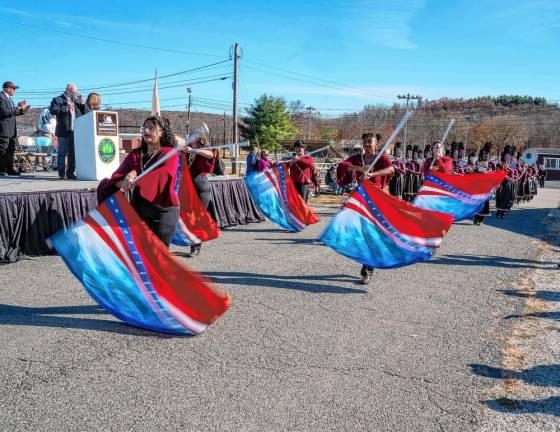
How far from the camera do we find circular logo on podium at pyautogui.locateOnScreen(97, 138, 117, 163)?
10422 millimetres

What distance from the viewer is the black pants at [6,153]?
10812 millimetres

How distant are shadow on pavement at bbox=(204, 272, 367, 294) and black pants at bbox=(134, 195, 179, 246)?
141 cm

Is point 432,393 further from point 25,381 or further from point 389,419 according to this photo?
point 25,381

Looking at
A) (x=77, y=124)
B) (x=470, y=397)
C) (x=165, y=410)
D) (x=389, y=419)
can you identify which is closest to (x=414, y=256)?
(x=470, y=397)

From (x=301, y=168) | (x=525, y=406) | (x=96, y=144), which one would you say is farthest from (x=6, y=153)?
(x=525, y=406)

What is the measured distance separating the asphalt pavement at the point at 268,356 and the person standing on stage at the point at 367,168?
119 cm

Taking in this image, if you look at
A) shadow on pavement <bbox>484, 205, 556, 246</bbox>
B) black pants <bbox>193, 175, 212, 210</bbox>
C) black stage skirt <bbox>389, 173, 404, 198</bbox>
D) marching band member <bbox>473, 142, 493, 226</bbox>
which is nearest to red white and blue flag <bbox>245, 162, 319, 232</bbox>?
black pants <bbox>193, 175, 212, 210</bbox>

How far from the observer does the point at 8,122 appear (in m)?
10.7

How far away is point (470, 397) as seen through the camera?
3461mm

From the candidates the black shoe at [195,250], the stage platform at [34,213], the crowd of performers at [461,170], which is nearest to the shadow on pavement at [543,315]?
the black shoe at [195,250]

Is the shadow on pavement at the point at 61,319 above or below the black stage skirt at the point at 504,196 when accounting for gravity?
below

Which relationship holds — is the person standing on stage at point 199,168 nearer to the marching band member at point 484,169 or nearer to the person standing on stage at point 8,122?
the person standing on stage at point 8,122

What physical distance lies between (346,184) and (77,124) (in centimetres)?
660

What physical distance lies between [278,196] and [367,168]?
3.68 metres
